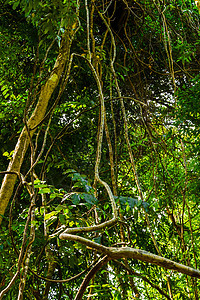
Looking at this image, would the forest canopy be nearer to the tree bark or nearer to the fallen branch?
the tree bark

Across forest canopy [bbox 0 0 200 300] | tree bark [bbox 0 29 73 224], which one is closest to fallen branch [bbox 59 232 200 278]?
tree bark [bbox 0 29 73 224]

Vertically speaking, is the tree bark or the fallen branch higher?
the tree bark

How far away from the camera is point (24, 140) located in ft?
5.98

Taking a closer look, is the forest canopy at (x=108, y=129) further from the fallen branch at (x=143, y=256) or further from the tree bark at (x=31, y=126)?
the fallen branch at (x=143, y=256)

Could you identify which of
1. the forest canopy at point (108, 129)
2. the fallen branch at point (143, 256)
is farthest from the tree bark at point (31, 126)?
the fallen branch at point (143, 256)

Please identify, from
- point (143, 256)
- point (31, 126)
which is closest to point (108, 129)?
point (31, 126)

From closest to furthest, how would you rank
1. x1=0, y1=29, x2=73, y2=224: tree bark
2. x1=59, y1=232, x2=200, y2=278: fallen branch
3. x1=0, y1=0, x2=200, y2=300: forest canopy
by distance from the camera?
x1=59, y1=232, x2=200, y2=278: fallen branch
x1=0, y1=29, x2=73, y2=224: tree bark
x1=0, y1=0, x2=200, y2=300: forest canopy

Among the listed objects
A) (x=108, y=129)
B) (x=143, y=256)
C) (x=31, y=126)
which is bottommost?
(x=143, y=256)

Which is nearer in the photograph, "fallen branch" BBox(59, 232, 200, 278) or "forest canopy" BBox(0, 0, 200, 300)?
"fallen branch" BBox(59, 232, 200, 278)

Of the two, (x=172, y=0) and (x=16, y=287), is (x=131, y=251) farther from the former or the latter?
(x=172, y=0)

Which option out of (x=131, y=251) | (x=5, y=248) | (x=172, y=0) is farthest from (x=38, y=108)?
(x=172, y=0)

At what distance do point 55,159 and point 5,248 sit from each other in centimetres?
90

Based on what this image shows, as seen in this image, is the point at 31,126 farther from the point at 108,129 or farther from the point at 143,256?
the point at 143,256

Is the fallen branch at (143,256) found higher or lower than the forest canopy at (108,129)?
lower
